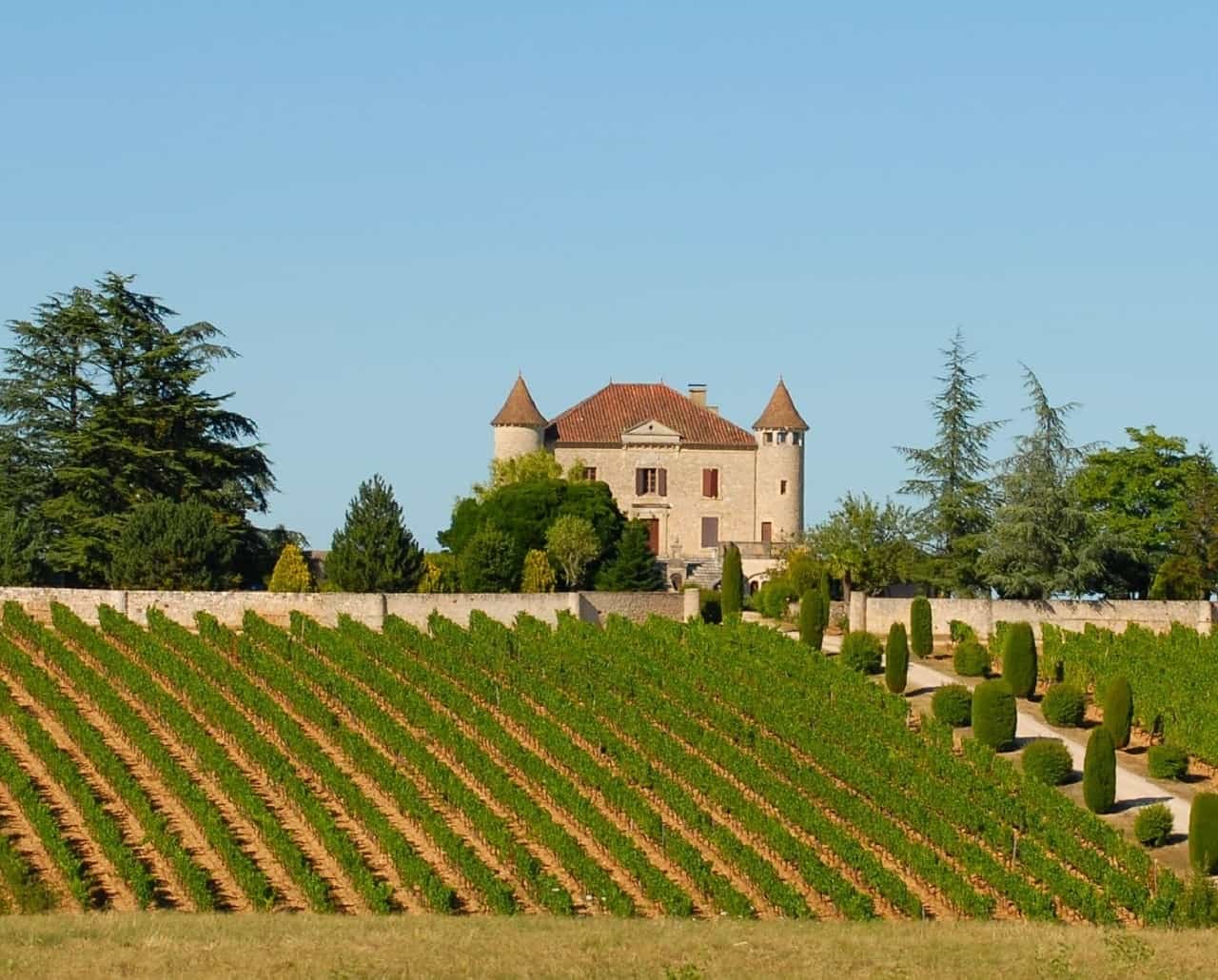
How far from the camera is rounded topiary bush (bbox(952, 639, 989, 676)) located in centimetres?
4488

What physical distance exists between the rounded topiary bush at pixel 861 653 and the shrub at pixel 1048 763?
321 inches

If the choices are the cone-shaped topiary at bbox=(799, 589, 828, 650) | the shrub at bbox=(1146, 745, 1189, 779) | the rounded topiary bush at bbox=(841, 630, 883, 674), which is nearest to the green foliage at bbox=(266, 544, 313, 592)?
the cone-shaped topiary at bbox=(799, 589, 828, 650)

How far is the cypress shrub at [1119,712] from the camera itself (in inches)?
1502

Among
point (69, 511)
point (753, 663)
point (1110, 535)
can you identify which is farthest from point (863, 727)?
point (69, 511)

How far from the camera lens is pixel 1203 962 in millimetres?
23047

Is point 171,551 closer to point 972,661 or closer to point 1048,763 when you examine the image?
point 972,661

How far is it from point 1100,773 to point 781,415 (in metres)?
34.1

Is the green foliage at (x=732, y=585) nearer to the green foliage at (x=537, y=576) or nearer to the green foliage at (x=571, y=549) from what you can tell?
the green foliage at (x=537, y=576)

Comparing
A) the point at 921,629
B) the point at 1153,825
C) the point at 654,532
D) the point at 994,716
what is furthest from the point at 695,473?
the point at 1153,825

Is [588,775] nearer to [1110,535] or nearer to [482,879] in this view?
[482,879]

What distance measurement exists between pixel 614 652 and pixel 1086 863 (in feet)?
47.6

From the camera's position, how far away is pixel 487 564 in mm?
52062

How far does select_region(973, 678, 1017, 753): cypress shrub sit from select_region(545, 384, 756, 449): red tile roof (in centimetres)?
3049

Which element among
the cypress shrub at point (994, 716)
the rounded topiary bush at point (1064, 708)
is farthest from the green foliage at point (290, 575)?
the cypress shrub at point (994, 716)
